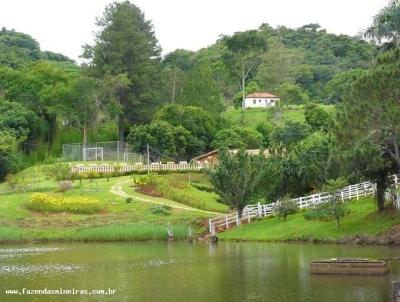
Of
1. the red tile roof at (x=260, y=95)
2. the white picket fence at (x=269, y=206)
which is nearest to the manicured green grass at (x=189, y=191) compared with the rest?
the white picket fence at (x=269, y=206)

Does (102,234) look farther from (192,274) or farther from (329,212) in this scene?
(192,274)

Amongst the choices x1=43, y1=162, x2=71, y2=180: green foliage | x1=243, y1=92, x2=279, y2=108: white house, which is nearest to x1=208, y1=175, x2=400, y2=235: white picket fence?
x1=43, y1=162, x2=71, y2=180: green foliage

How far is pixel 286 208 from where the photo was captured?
50250mm

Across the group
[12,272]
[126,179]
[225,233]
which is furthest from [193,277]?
[126,179]

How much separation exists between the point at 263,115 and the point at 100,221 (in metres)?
62.0

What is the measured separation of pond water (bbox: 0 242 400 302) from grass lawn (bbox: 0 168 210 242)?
17.3ft

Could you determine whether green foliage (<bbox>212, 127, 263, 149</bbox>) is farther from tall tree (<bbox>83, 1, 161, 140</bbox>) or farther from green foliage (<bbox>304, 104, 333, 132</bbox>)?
tall tree (<bbox>83, 1, 161, 140</bbox>)

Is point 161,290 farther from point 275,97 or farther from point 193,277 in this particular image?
point 275,97

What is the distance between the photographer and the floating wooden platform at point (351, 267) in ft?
98.0

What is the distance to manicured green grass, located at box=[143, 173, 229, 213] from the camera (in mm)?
63219

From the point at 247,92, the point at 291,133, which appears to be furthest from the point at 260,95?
the point at 291,133

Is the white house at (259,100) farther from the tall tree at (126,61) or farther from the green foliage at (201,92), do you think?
the tall tree at (126,61)

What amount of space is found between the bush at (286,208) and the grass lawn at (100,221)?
652 centimetres

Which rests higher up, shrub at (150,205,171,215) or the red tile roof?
the red tile roof
